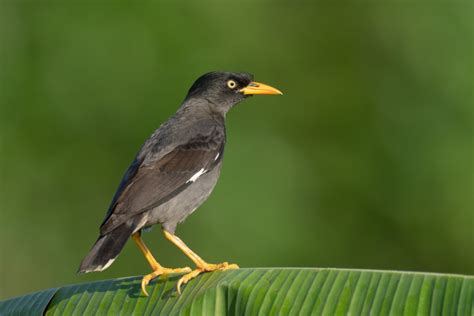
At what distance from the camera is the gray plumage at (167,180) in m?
5.51

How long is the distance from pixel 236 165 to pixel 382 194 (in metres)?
1.87

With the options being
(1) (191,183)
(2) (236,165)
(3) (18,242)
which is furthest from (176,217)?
(3) (18,242)

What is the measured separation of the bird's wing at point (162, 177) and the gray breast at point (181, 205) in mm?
40

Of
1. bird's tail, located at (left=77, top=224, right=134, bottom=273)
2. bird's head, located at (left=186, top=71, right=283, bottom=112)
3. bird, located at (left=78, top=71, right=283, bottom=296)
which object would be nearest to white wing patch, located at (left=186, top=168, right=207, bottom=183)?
bird, located at (left=78, top=71, right=283, bottom=296)

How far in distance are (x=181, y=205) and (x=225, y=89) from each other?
145 cm

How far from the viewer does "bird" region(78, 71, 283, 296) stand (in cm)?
546

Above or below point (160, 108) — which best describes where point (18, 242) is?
below

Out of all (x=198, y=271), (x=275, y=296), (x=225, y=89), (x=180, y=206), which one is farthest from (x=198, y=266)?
(x=225, y=89)

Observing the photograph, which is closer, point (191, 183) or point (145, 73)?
point (191, 183)

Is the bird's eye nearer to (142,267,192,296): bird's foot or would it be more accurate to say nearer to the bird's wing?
the bird's wing

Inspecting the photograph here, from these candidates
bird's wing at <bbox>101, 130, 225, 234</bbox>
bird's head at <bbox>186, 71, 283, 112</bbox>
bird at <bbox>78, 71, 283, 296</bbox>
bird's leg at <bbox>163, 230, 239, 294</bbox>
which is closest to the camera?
bird's leg at <bbox>163, 230, 239, 294</bbox>

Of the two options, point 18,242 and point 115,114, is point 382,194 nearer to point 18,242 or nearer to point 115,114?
point 115,114

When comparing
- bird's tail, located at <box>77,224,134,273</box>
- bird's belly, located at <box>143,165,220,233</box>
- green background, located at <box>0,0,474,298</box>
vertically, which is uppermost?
bird's tail, located at <box>77,224,134,273</box>

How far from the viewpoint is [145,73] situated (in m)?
12.8
